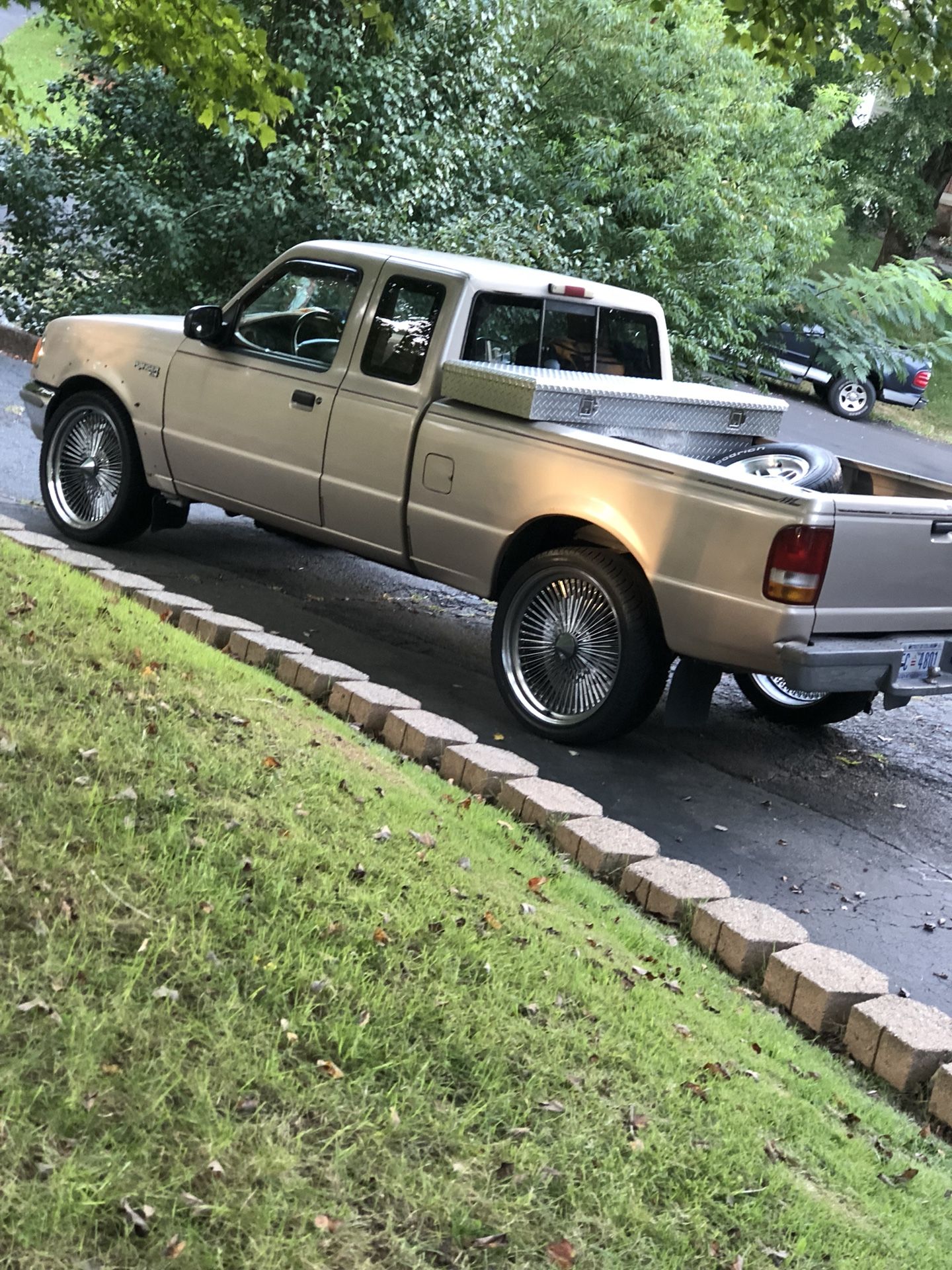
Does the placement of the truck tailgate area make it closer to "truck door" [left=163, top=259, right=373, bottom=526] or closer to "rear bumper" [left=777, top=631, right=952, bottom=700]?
"rear bumper" [left=777, top=631, right=952, bottom=700]

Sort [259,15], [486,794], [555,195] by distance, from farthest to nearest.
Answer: [555,195] → [259,15] → [486,794]

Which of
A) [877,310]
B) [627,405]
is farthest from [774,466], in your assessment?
[877,310]

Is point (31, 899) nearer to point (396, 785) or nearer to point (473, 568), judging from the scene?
point (396, 785)

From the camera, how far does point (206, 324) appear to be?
27.2ft

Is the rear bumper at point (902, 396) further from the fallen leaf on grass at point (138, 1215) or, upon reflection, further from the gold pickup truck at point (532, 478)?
the fallen leaf on grass at point (138, 1215)

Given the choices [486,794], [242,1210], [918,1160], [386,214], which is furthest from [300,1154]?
[386,214]

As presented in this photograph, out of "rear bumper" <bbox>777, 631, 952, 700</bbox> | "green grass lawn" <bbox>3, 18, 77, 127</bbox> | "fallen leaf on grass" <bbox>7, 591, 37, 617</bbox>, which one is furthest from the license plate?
"green grass lawn" <bbox>3, 18, 77, 127</bbox>

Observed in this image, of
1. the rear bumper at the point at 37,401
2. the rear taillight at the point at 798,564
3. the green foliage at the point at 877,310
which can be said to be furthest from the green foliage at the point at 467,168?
the rear taillight at the point at 798,564

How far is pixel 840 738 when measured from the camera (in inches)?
310

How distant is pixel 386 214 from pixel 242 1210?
41.7 feet

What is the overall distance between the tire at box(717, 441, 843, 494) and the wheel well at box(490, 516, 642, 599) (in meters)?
0.86

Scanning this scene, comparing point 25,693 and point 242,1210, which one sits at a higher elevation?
point 25,693

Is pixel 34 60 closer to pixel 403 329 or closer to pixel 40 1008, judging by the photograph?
pixel 403 329

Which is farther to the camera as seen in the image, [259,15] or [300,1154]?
[259,15]
